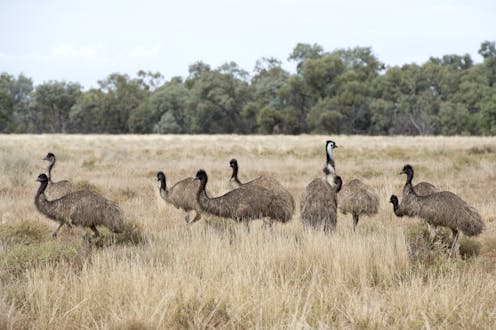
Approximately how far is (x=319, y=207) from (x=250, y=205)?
107 cm

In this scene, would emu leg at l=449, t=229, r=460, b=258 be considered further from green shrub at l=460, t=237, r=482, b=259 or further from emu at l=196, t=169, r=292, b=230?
emu at l=196, t=169, r=292, b=230

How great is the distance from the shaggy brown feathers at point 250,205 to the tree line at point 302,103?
2355 inches

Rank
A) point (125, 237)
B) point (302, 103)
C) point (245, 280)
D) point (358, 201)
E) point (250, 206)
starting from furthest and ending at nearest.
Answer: point (302, 103), point (358, 201), point (250, 206), point (125, 237), point (245, 280)

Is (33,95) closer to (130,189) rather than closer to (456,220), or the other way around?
(130,189)

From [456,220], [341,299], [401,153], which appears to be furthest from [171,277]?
[401,153]

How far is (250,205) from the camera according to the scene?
850 centimetres

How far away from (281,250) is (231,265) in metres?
0.84

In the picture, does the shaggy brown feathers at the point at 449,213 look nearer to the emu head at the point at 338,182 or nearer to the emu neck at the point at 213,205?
the emu head at the point at 338,182

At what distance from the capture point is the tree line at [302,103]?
72375 millimetres

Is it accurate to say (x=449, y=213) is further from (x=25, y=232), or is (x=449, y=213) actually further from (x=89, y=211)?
(x=25, y=232)

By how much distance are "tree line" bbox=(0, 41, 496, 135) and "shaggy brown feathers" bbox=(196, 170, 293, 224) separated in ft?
196

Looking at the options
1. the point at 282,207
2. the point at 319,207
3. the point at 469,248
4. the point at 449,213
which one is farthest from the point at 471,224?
the point at 282,207

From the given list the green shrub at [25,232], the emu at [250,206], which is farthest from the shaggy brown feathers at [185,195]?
the green shrub at [25,232]

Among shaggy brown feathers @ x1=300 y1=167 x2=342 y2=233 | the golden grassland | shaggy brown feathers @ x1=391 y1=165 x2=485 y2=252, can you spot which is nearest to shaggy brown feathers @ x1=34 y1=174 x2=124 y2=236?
the golden grassland
